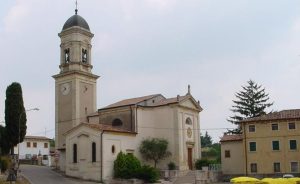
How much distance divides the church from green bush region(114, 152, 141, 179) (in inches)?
28.7

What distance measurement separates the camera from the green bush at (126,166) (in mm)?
48131

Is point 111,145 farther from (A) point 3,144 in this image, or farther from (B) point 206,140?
(B) point 206,140

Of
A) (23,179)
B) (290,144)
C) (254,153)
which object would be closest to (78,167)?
(23,179)

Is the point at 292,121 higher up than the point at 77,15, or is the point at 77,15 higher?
the point at 77,15

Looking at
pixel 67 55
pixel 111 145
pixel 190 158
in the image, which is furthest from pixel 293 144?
pixel 67 55

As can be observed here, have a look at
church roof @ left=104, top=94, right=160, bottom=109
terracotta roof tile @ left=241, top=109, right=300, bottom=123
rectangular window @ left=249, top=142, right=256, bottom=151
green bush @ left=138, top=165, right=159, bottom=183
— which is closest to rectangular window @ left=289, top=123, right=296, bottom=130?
terracotta roof tile @ left=241, top=109, right=300, bottom=123

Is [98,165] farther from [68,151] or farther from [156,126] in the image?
[156,126]

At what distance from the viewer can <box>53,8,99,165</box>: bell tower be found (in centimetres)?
6247

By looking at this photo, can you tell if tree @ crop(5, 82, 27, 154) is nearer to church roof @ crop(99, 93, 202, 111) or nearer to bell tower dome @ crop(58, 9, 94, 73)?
church roof @ crop(99, 93, 202, 111)

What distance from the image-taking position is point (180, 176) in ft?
170

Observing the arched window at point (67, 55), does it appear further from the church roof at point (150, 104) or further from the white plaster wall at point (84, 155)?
the white plaster wall at point (84, 155)

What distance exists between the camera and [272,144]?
53.8 metres

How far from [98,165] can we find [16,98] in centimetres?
1216

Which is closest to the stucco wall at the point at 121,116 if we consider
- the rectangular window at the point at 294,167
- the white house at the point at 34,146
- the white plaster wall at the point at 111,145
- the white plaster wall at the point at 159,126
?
the white plaster wall at the point at 159,126
